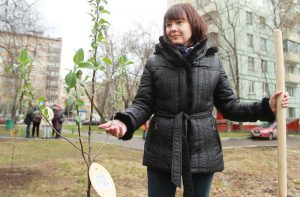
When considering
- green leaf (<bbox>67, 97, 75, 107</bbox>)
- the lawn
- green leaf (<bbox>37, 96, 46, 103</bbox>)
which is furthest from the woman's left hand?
the lawn

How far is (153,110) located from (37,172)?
4827mm

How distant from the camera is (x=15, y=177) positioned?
5473mm

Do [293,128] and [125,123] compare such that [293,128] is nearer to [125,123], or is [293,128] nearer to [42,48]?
[42,48]

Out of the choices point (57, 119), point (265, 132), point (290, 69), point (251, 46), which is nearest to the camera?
point (57, 119)

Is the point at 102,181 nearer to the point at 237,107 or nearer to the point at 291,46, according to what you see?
the point at 237,107

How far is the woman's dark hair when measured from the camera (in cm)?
187

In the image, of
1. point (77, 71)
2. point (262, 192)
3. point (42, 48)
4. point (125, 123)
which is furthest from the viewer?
point (42, 48)

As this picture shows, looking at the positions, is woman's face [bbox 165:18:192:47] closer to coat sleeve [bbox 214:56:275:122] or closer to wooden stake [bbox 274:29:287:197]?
coat sleeve [bbox 214:56:275:122]

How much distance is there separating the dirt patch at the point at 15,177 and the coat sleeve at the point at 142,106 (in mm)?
3817

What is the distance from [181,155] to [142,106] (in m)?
0.36

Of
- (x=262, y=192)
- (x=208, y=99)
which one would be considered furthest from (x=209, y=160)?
(x=262, y=192)

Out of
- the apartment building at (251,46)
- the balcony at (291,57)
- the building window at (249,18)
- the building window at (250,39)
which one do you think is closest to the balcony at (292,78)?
the apartment building at (251,46)

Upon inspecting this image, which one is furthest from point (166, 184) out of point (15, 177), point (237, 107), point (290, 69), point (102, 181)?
point (290, 69)

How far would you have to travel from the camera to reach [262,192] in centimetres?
491
